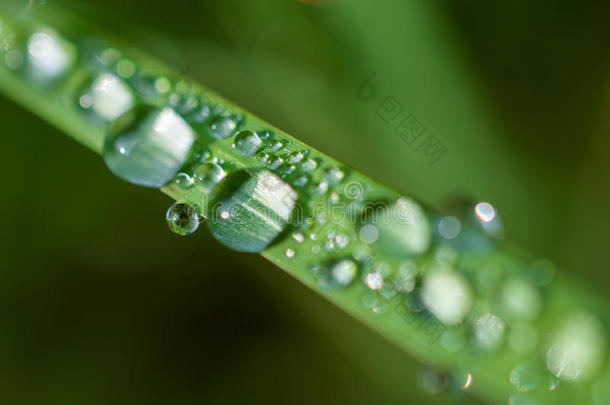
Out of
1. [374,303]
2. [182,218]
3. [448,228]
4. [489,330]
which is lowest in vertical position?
[182,218]

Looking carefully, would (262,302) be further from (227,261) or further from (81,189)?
(81,189)

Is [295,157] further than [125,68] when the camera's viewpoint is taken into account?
No

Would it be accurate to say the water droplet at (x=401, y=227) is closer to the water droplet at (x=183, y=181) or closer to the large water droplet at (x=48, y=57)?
the water droplet at (x=183, y=181)

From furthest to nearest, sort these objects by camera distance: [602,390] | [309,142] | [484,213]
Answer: [309,142] → [484,213] → [602,390]

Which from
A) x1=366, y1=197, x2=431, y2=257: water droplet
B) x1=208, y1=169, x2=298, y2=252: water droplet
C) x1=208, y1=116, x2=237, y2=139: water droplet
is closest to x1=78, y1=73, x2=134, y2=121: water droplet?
x1=208, y1=116, x2=237, y2=139: water droplet

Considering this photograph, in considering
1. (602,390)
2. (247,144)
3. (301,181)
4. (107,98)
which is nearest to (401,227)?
(301,181)

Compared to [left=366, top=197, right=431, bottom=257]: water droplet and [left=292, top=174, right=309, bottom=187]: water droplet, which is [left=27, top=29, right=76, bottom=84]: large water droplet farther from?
[left=366, top=197, right=431, bottom=257]: water droplet

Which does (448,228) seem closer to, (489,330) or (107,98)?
(489,330)
